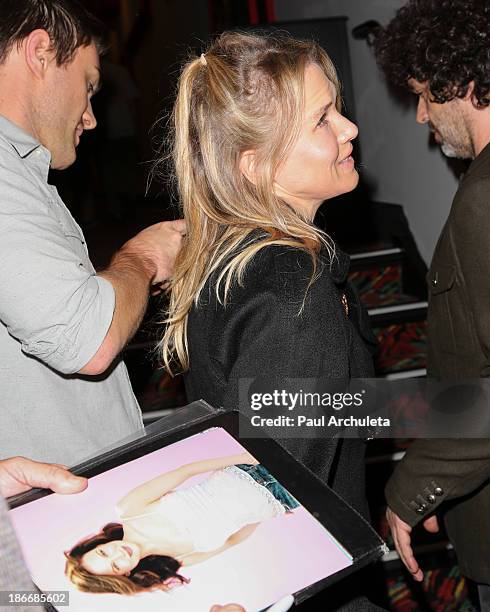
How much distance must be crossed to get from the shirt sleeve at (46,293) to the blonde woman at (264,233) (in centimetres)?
20

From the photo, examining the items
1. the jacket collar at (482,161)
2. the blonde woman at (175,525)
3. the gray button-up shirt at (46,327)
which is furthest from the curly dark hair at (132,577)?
the jacket collar at (482,161)

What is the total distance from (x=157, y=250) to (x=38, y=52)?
0.52 m

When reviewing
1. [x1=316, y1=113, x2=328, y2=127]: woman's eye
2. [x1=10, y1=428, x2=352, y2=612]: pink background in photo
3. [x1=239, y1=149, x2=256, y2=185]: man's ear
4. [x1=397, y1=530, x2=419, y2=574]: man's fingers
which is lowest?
[x1=397, y1=530, x2=419, y2=574]: man's fingers

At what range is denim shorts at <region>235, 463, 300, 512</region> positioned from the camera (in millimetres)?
875

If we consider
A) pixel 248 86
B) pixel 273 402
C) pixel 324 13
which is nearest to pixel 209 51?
pixel 248 86

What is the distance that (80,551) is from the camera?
834 mm

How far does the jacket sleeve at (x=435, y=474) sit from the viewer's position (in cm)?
142

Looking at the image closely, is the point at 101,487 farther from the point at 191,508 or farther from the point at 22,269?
the point at 22,269

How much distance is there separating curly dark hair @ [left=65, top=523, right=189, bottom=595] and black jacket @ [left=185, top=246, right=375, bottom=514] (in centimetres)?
43

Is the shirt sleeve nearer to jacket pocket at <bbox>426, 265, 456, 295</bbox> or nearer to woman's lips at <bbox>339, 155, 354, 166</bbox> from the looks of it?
woman's lips at <bbox>339, 155, 354, 166</bbox>

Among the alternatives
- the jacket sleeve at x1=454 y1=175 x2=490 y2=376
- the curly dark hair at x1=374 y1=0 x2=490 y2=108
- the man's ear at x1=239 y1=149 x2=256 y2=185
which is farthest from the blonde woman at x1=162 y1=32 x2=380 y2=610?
the curly dark hair at x1=374 y1=0 x2=490 y2=108

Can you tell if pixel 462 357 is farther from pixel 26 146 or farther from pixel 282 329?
pixel 26 146

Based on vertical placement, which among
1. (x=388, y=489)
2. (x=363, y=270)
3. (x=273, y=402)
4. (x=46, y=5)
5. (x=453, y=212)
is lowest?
(x=363, y=270)

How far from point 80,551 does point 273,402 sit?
46cm
